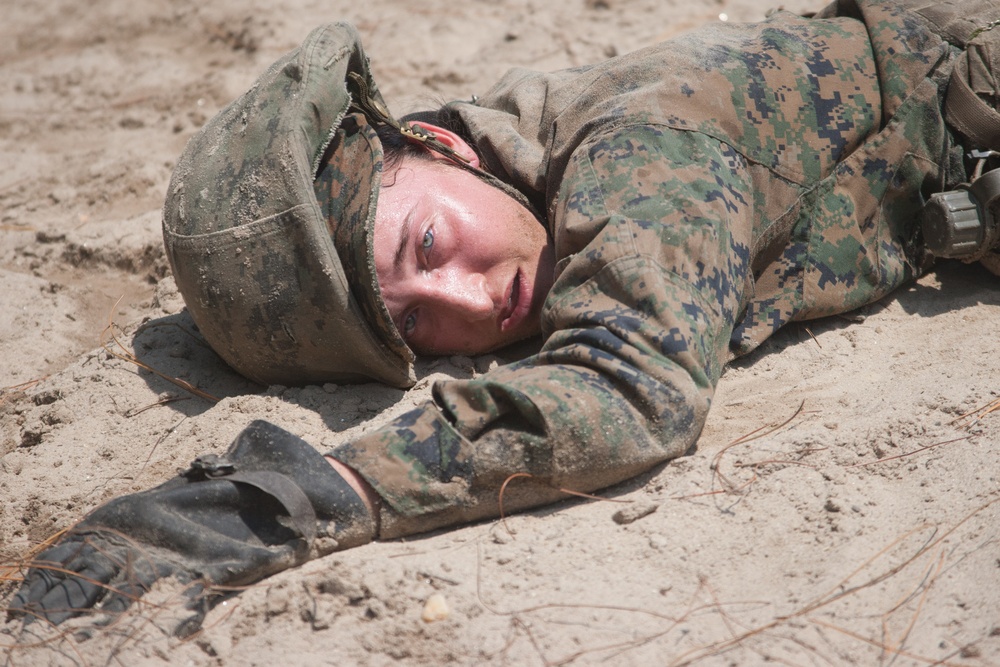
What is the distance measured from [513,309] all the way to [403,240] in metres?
0.35

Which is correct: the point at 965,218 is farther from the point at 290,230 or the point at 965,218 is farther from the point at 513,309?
the point at 290,230

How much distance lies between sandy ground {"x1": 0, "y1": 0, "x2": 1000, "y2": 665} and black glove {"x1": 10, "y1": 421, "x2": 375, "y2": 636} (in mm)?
53

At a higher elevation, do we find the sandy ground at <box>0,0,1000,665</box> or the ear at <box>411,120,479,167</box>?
the ear at <box>411,120,479,167</box>

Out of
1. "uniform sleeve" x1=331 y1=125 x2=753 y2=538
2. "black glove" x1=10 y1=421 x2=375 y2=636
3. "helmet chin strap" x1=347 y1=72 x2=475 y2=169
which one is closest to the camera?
"black glove" x1=10 y1=421 x2=375 y2=636

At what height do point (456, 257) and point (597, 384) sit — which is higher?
point (456, 257)

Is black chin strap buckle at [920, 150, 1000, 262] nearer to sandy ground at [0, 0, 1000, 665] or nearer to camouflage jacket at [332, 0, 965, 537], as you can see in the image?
camouflage jacket at [332, 0, 965, 537]

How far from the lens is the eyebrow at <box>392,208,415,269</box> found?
2.33 m

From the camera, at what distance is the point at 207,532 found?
1.85 meters

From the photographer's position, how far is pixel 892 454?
6.66 ft

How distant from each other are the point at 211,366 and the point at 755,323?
158cm

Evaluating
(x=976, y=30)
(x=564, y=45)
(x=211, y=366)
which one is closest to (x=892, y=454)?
(x=976, y=30)

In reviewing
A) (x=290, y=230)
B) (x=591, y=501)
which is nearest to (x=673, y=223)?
(x=591, y=501)

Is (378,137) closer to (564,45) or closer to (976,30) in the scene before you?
(976,30)

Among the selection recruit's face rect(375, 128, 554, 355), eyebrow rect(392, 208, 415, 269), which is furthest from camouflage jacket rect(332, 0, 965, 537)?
eyebrow rect(392, 208, 415, 269)
